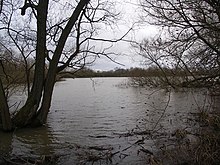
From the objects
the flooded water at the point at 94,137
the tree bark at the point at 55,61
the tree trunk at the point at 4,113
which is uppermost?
the tree bark at the point at 55,61

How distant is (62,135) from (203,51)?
5783 millimetres

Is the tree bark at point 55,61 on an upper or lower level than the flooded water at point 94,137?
upper

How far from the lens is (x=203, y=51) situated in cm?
1120

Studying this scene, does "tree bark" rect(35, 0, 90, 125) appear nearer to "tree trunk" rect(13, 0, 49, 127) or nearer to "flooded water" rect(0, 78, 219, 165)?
"tree trunk" rect(13, 0, 49, 127)

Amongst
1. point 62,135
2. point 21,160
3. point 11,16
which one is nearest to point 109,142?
point 62,135

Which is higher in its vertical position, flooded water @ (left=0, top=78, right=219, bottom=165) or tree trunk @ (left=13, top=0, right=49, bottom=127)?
tree trunk @ (left=13, top=0, right=49, bottom=127)

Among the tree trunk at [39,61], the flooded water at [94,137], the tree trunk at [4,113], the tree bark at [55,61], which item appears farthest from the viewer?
the tree bark at [55,61]

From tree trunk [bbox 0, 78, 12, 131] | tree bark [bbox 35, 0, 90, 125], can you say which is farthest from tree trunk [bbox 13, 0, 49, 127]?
tree trunk [bbox 0, 78, 12, 131]

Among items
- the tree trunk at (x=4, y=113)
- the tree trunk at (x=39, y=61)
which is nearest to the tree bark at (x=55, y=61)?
the tree trunk at (x=39, y=61)

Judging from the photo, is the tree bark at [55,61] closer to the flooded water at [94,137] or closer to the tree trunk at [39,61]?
the tree trunk at [39,61]

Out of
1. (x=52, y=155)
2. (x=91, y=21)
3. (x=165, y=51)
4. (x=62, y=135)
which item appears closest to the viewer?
(x=52, y=155)

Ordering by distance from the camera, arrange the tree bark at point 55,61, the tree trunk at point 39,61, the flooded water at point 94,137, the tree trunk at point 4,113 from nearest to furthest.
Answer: the flooded water at point 94,137 → the tree trunk at point 4,113 → the tree trunk at point 39,61 → the tree bark at point 55,61

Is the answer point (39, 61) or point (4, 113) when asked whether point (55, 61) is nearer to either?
point (39, 61)

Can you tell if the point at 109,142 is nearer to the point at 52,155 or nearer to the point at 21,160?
the point at 52,155
